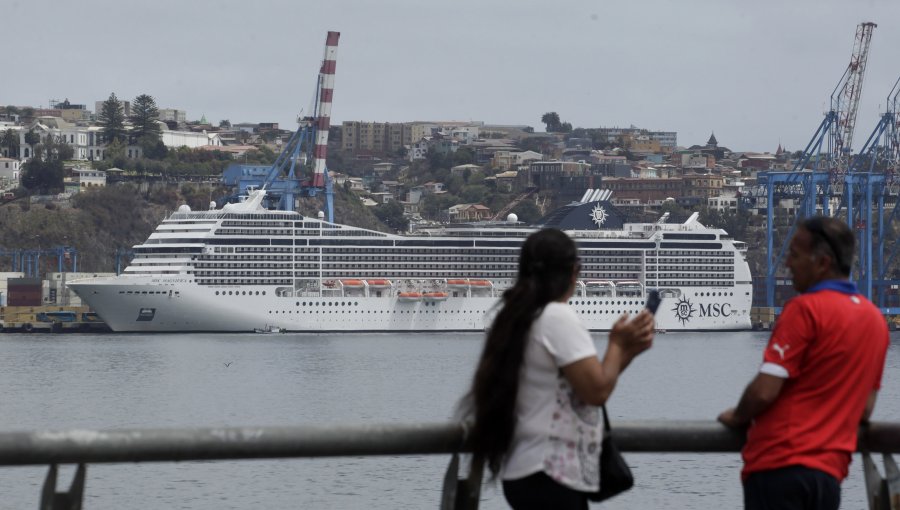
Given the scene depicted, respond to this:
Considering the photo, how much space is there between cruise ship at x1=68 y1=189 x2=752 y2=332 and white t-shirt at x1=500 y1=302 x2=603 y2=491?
66.8 m

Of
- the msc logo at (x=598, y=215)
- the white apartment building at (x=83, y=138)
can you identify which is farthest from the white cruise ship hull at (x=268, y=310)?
the white apartment building at (x=83, y=138)

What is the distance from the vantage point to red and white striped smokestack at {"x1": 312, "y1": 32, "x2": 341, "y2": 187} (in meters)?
91.2

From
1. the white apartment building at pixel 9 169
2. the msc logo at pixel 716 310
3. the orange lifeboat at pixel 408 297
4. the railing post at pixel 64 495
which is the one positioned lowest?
the msc logo at pixel 716 310

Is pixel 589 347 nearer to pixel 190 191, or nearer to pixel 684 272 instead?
pixel 684 272

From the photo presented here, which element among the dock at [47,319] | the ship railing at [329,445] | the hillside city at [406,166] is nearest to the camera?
the ship railing at [329,445]

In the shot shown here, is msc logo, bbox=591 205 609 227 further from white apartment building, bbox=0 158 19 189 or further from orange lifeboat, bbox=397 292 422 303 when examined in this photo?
white apartment building, bbox=0 158 19 189

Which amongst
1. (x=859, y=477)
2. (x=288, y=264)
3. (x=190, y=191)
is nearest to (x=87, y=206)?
(x=190, y=191)

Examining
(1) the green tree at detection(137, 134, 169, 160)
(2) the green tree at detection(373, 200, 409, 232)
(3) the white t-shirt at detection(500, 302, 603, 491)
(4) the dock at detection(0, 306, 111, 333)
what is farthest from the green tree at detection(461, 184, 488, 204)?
(3) the white t-shirt at detection(500, 302, 603, 491)

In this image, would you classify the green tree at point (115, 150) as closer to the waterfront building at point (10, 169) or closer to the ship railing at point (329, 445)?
the waterfront building at point (10, 169)

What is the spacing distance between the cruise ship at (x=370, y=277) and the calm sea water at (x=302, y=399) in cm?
128

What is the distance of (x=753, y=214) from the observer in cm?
13550

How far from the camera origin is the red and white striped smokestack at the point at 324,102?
91188 millimetres

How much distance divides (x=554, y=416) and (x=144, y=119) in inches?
5972

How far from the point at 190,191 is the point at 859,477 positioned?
368 ft
